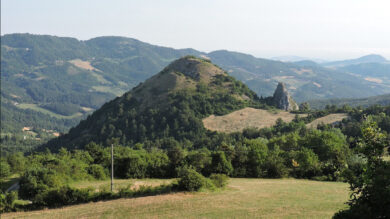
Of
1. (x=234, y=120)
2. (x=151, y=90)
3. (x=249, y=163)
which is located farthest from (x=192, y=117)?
(x=249, y=163)

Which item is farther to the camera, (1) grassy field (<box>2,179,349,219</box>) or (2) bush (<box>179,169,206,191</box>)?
(2) bush (<box>179,169,206,191</box>)

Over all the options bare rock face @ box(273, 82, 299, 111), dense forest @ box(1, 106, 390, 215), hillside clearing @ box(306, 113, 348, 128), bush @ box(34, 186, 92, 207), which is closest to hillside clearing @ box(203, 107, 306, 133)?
hillside clearing @ box(306, 113, 348, 128)

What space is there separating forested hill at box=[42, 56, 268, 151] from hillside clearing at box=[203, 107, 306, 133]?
437 cm

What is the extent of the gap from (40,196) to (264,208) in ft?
93.8

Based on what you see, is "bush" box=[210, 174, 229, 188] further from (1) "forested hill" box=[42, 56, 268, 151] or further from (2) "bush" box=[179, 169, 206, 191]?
(1) "forested hill" box=[42, 56, 268, 151]

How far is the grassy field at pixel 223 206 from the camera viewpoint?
115 feet

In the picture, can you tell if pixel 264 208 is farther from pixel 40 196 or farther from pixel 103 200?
pixel 40 196

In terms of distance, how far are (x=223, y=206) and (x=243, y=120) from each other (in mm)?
121363

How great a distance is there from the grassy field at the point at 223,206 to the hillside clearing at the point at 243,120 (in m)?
101

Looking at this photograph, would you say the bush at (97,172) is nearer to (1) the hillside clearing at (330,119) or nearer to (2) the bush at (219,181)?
(2) the bush at (219,181)

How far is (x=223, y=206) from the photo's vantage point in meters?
38.0

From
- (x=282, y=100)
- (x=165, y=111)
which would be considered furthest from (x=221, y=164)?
(x=282, y=100)

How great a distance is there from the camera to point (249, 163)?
6588 cm

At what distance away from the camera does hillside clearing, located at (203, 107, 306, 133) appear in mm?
150750
